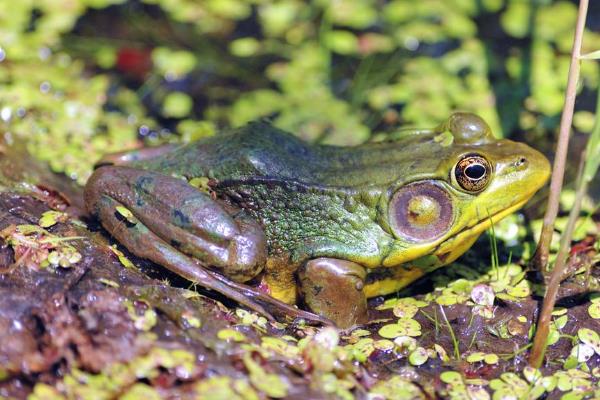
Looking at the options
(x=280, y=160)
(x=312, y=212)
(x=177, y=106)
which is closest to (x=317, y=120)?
(x=177, y=106)

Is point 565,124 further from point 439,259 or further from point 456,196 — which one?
point 439,259

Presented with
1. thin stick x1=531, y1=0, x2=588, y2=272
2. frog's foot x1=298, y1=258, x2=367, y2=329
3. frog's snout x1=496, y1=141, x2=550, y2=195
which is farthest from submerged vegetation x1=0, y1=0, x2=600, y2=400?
thin stick x1=531, y1=0, x2=588, y2=272

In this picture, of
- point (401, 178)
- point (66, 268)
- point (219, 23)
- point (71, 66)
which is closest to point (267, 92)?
point (219, 23)

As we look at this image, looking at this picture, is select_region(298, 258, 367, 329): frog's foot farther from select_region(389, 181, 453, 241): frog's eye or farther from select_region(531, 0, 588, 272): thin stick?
select_region(531, 0, 588, 272): thin stick

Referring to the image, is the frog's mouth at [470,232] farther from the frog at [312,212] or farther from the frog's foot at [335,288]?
the frog's foot at [335,288]

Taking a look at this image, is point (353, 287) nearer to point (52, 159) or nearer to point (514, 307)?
point (514, 307)

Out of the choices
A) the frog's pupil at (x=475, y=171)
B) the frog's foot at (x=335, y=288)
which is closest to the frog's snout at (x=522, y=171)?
the frog's pupil at (x=475, y=171)
